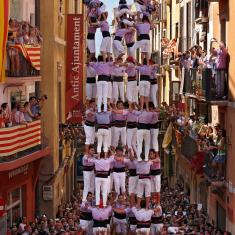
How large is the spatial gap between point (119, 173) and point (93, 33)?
16.3ft

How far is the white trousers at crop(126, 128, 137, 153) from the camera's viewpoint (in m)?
28.4

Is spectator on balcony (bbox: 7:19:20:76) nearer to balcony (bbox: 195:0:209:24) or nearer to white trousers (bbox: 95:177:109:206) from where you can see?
white trousers (bbox: 95:177:109:206)

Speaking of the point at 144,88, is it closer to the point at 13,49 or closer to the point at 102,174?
the point at 102,174

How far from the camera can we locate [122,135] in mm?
28359

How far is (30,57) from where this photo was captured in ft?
115

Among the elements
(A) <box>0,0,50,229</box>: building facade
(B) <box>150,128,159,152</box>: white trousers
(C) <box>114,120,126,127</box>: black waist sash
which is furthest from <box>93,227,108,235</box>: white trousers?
(A) <box>0,0,50,229</box>: building facade

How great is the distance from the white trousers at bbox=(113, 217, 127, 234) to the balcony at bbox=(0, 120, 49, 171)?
5497mm

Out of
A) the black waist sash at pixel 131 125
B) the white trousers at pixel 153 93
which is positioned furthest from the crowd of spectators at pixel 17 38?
the white trousers at pixel 153 93

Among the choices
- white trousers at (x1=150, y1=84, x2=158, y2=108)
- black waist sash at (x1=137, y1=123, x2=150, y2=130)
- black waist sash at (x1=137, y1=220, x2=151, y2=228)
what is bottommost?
black waist sash at (x1=137, y1=220, x2=151, y2=228)

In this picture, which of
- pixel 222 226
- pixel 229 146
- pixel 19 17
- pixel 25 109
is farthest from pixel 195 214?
pixel 19 17

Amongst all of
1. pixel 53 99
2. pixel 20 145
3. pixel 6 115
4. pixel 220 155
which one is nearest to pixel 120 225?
pixel 6 115

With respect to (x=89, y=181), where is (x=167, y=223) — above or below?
below

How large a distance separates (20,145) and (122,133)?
20.7 feet

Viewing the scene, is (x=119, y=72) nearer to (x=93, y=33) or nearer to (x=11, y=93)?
(x=93, y=33)
